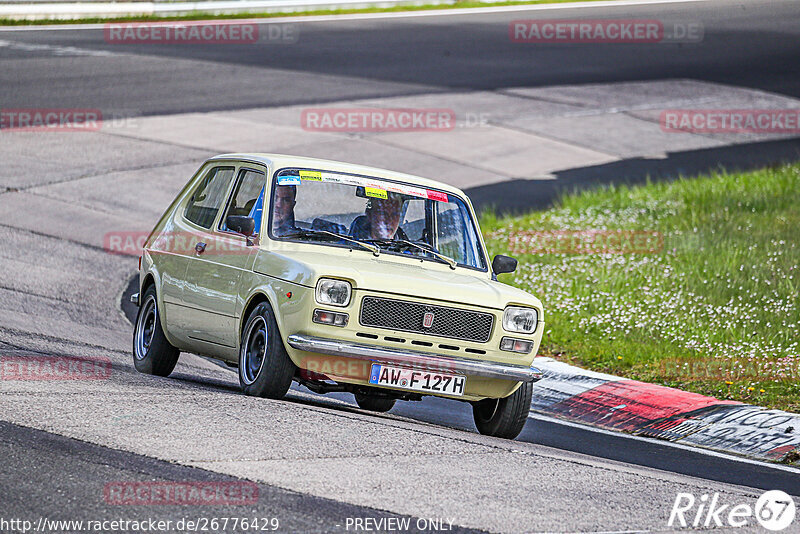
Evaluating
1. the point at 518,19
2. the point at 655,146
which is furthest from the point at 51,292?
the point at 518,19

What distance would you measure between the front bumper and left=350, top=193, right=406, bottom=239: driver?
1227 mm

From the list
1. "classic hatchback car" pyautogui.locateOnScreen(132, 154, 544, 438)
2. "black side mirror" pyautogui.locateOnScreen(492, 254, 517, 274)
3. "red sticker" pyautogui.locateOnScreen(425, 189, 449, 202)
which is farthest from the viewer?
"red sticker" pyautogui.locateOnScreen(425, 189, 449, 202)

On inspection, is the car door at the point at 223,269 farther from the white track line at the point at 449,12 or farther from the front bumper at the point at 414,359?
the white track line at the point at 449,12

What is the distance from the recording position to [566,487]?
657 cm

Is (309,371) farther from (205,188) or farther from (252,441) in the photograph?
(205,188)

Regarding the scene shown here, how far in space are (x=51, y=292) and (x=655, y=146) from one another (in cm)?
1398

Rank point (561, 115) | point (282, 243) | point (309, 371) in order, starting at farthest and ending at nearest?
point (561, 115) → point (282, 243) → point (309, 371)

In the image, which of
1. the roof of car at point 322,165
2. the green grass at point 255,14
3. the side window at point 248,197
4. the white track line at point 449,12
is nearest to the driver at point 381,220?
the roof of car at point 322,165

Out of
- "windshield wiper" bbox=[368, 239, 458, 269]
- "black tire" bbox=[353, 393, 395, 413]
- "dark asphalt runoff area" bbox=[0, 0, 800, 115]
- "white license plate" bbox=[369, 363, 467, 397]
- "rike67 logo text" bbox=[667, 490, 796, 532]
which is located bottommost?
"black tire" bbox=[353, 393, 395, 413]

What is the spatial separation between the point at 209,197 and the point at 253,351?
5.82 ft

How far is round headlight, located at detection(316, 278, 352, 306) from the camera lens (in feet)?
25.8

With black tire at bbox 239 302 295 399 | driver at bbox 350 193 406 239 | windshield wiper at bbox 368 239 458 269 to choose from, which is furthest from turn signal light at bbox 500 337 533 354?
black tire at bbox 239 302 295 399

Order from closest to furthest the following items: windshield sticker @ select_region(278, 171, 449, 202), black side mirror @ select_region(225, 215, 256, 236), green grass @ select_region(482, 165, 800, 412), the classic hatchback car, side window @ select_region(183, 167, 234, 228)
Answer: the classic hatchback car
black side mirror @ select_region(225, 215, 256, 236)
windshield sticker @ select_region(278, 171, 449, 202)
side window @ select_region(183, 167, 234, 228)
green grass @ select_region(482, 165, 800, 412)

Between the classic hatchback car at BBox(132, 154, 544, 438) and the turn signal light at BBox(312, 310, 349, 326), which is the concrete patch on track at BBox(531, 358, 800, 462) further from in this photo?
the turn signal light at BBox(312, 310, 349, 326)
